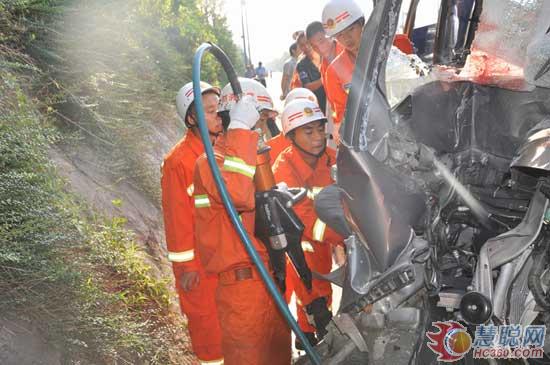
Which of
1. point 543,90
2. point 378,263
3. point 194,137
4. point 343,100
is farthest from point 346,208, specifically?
point 343,100

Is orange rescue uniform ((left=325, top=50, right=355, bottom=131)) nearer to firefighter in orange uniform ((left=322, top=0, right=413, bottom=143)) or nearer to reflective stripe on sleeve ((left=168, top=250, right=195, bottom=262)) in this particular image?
firefighter in orange uniform ((left=322, top=0, right=413, bottom=143))

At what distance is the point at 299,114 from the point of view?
4262mm

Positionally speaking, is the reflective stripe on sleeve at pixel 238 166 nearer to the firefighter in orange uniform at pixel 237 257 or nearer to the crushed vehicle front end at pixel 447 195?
the firefighter in orange uniform at pixel 237 257

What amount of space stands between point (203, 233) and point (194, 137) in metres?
0.95

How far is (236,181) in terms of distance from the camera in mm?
2914

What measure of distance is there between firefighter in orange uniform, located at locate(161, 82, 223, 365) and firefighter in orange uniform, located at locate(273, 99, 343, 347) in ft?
2.18

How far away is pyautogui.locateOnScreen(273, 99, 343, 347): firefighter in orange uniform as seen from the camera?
409cm

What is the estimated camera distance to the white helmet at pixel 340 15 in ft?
15.4

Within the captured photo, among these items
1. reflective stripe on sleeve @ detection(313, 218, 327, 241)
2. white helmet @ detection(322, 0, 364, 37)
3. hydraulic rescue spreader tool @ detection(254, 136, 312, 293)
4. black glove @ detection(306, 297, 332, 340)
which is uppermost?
white helmet @ detection(322, 0, 364, 37)

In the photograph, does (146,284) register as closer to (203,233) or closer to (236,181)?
(203,233)

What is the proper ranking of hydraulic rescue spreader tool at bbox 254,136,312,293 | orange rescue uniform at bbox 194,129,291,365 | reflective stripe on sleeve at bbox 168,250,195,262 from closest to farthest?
1. hydraulic rescue spreader tool at bbox 254,136,312,293
2. orange rescue uniform at bbox 194,129,291,365
3. reflective stripe on sleeve at bbox 168,250,195,262

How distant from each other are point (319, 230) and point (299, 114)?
1073mm

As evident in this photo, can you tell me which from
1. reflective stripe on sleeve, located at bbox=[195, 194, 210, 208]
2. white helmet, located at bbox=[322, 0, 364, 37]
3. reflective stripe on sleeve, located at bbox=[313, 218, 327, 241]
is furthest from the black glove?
white helmet, located at bbox=[322, 0, 364, 37]

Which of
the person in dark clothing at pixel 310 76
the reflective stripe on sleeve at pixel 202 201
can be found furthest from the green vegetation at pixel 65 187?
the person in dark clothing at pixel 310 76
